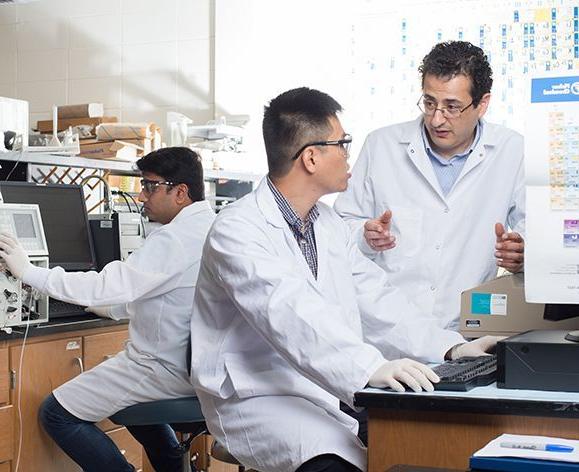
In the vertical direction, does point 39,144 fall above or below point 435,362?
above

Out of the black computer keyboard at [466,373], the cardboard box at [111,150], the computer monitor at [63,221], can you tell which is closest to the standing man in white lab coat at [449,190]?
the black computer keyboard at [466,373]

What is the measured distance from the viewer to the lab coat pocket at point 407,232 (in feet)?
8.21

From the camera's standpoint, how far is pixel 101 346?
326cm

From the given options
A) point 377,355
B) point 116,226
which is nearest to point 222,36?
point 116,226

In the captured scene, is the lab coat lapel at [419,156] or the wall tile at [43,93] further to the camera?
the wall tile at [43,93]

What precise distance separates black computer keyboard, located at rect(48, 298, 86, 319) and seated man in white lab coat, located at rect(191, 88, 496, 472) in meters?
1.32

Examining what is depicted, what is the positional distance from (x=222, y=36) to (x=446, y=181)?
3.78m

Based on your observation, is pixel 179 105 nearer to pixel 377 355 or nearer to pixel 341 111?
pixel 341 111

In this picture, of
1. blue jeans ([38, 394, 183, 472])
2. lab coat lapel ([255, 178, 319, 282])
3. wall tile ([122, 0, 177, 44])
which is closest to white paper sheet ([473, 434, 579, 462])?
lab coat lapel ([255, 178, 319, 282])

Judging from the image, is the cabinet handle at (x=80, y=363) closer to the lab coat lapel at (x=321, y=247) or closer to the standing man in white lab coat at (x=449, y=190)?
the standing man in white lab coat at (x=449, y=190)

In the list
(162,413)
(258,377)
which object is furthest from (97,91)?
(258,377)

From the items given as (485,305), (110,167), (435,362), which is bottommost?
(435,362)

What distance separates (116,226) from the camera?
362cm

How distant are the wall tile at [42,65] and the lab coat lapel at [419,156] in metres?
4.58
